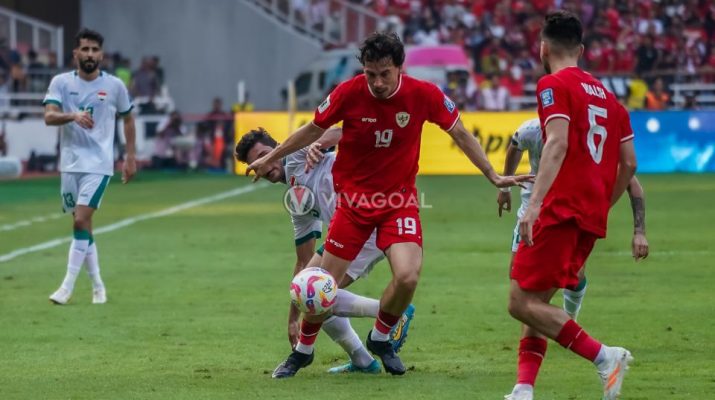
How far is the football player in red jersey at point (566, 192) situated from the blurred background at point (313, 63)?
78.8 ft

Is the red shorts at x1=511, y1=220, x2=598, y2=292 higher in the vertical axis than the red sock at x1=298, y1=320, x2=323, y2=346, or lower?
higher

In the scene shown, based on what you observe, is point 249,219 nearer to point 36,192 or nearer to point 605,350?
point 36,192

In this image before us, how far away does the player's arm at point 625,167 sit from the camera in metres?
8.11

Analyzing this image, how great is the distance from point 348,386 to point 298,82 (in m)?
32.2

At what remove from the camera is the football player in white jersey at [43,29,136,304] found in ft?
44.6

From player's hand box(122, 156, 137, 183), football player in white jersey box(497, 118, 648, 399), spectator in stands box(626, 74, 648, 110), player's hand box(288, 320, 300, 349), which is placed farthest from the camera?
spectator in stands box(626, 74, 648, 110)

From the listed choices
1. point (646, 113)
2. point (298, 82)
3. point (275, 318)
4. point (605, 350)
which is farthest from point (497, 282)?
point (298, 82)

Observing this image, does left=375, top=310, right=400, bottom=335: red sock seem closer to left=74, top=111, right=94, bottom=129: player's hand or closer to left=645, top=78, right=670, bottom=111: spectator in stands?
left=74, top=111, right=94, bottom=129: player's hand

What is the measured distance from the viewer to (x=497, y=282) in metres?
14.6

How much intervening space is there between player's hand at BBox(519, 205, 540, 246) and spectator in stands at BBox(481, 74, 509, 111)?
2958 cm

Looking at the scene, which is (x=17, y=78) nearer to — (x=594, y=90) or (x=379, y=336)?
(x=379, y=336)

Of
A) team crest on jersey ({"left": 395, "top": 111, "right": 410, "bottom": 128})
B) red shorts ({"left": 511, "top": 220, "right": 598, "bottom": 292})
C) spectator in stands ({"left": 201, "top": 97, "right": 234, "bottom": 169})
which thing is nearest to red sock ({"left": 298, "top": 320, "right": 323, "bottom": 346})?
team crest on jersey ({"left": 395, "top": 111, "right": 410, "bottom": 128})

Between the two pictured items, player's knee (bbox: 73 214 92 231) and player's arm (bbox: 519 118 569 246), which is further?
player's knee (bbox: 73 214 92 231)

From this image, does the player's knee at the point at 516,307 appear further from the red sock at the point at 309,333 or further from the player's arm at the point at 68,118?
the player's arm at the point at 68,118
